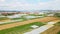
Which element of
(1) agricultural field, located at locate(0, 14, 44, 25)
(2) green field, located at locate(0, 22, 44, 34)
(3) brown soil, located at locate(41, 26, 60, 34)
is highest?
(1) agricultural field, located at locate(0, 14, 44, 25)

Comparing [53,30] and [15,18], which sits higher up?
[15,18]

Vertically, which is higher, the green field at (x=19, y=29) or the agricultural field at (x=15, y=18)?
the agricultural field at (x=15, y=18)

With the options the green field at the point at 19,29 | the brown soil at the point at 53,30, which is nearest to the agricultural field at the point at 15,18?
the green field at the point at 19,29

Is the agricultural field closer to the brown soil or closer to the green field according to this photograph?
the green field

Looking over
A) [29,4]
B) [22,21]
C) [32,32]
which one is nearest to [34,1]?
[29,4]

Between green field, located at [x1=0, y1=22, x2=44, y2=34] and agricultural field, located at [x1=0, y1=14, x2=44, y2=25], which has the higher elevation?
agricultural field, located at [x1=0, y1=14, x2=44, y2=25]

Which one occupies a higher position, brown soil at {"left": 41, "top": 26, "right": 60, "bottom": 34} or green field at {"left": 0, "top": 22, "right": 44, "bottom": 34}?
green field at {"left": 0, "top": 22, "right": 44, "bottom": 34}

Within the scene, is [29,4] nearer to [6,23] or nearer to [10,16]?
[10,16]

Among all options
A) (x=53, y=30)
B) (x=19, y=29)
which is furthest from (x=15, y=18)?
(x=53, y=30)

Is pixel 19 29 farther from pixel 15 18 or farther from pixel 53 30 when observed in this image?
pixel 53 30

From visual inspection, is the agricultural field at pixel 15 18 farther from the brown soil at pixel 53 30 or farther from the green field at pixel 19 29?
the brown soil at pixel 53 30

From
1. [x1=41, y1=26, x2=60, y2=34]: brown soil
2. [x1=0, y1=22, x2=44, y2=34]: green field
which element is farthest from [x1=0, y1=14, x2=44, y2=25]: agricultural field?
[x1=41, y1=26, x2=60, y2=34]: brown soil

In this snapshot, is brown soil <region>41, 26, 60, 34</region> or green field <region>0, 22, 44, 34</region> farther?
brown soil <region>41, 26, 60, 34</region>
